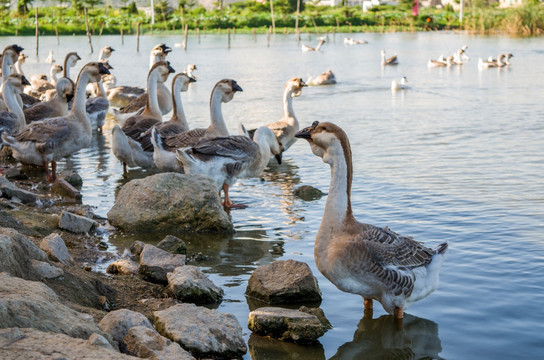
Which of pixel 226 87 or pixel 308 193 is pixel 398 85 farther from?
pixel 308 193

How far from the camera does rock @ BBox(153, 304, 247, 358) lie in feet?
17.3

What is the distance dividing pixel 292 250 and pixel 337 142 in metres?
2.53

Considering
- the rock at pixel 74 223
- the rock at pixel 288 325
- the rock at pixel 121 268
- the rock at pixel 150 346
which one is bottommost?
the rock at pixel 288 325

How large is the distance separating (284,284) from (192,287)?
2.91ft

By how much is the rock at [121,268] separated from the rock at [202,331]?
5.31ft

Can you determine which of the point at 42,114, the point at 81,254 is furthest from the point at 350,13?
the point at 81,254

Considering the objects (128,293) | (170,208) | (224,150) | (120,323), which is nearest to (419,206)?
(224,150)

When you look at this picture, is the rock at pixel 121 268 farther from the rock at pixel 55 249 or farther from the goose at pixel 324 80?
the goose at pixel 324 80

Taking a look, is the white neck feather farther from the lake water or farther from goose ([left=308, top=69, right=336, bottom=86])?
goose ([left=308, top=69, right=336, bottom=86])

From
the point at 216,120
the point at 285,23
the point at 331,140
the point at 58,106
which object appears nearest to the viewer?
the point at 331,140

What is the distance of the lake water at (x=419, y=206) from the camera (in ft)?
20.1

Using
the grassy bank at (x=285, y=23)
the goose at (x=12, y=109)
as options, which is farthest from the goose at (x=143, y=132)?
the grassy bank at (x=285, y=23)

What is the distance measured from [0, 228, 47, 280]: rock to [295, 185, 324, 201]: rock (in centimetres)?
559

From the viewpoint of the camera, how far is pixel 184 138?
1151 cm
